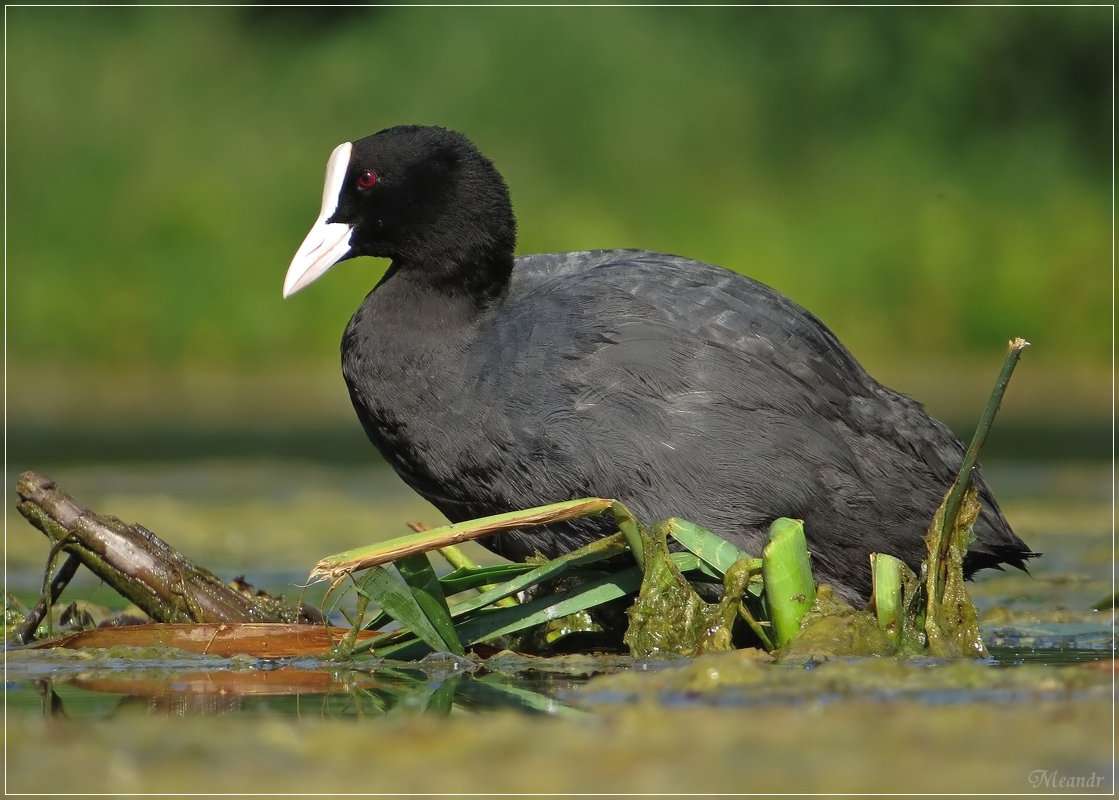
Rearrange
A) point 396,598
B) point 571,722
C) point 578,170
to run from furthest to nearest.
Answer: point 578,170 < point 396,598 < point 571,722

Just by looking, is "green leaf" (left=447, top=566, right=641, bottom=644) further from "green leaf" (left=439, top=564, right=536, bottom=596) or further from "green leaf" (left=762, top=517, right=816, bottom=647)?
"green leaf" (left=762, top=517, right=816, bottom=647)

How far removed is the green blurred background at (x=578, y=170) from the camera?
46.7ft

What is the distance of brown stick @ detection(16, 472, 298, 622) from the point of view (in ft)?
14.8

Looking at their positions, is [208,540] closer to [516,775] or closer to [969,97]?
[516,775]

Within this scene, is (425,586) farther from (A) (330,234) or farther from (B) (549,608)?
(A) (330,234)

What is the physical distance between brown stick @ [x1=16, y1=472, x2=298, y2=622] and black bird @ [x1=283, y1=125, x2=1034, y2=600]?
610mm

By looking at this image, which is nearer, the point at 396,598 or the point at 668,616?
the point at 396,598

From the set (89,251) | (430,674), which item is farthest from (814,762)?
(89,251)

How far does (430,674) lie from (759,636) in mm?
800

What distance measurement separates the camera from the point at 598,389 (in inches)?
177

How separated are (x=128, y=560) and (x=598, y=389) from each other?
4.23 feet

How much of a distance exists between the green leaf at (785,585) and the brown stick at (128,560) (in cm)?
140
